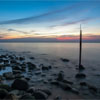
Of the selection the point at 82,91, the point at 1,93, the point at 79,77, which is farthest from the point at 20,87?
the point at 79,77

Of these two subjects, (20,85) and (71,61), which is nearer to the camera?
(20,85)

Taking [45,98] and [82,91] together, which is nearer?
[45,98]

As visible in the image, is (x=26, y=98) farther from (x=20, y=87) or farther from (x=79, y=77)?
(x=79, y=77)

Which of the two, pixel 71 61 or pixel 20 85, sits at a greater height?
pixel 20 85

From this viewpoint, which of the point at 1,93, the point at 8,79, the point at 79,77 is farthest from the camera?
the point at 79,77

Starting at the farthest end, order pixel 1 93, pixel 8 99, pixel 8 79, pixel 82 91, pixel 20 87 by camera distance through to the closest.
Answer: pixel 8 79, pixel 82 91, pixel 20 87, pixel 1 93, pixel 8 99

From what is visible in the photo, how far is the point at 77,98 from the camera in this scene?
757 centimetres

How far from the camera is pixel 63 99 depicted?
290 inches

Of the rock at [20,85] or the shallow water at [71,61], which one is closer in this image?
the rock at [20,85]

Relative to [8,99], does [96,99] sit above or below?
below

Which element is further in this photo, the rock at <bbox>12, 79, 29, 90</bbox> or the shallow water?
the shallow water

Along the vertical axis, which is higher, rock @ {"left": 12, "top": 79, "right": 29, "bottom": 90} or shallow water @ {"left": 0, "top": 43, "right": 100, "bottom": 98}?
rock @ {"left": 12, "top": 79, "right": 29, "bottom": 90}

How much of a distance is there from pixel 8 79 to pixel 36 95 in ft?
17.4

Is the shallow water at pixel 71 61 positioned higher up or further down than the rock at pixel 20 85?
further down
